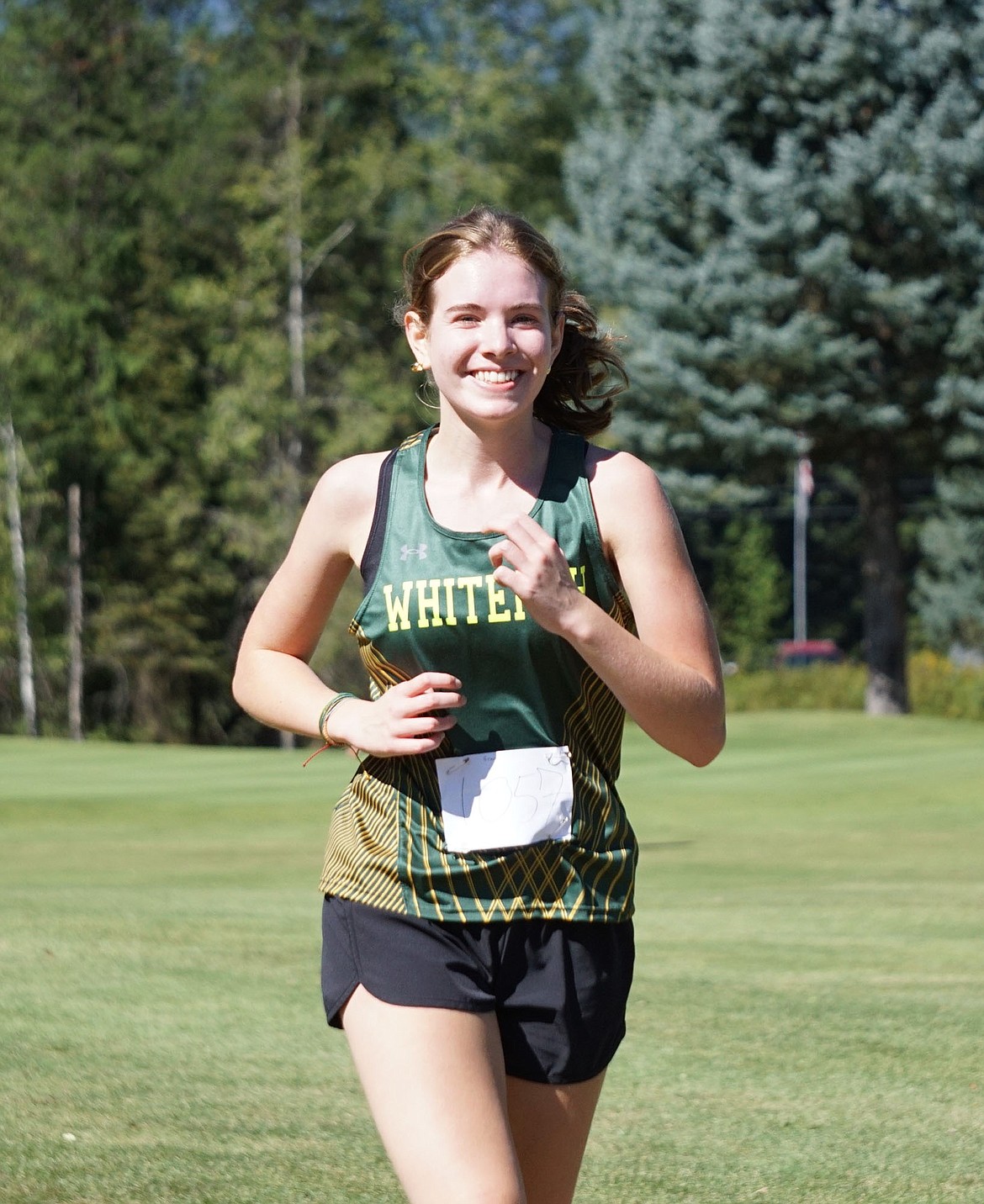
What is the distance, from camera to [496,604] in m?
3.06

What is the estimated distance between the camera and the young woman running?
9.92 feet

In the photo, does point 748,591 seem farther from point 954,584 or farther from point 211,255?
point 211,255

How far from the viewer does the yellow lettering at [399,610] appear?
312cm

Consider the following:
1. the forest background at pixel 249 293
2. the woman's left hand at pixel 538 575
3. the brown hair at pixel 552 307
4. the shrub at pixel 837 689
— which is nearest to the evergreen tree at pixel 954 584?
the forest background at pixel 249 293

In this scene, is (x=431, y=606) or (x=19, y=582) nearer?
(x=431, y=606)

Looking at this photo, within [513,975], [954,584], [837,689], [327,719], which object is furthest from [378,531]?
[954,584]

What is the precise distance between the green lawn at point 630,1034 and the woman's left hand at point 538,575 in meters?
2.43

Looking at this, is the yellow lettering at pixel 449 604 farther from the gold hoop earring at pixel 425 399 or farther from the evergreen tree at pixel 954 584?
the evergreen tree at pixel 954 584

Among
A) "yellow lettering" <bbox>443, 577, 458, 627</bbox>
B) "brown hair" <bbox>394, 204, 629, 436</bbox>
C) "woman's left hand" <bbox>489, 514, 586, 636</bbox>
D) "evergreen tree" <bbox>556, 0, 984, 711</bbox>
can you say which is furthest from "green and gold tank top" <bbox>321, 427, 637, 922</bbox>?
"evergreen tree" <bbox>556, 0, 984, 711</bbox>

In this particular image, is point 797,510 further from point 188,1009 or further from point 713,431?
point 188,1009

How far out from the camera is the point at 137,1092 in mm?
5844

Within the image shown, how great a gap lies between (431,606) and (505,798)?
0.34 meters

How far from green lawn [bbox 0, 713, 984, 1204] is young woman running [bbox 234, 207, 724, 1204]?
182 cm

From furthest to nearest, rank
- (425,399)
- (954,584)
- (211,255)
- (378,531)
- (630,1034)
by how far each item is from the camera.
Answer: (954,584)
(211,255)
(630,1034)
(425,399)
(378,531)
